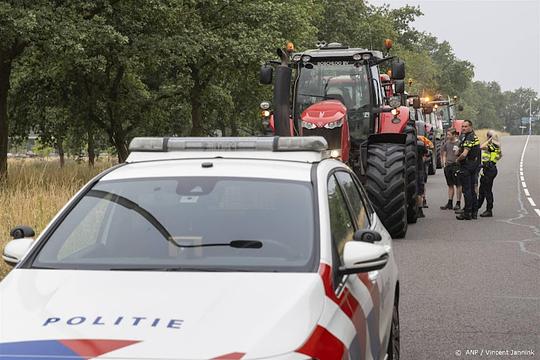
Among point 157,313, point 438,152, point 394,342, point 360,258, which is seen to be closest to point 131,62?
point 438,152

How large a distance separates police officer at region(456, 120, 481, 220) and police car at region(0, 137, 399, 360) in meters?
11.1

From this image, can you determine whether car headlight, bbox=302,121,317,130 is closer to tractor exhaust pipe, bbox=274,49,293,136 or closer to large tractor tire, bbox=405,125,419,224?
tractor exhaust pipe, bbox=274,49,293,136

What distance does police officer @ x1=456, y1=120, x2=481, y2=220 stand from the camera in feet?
51.3

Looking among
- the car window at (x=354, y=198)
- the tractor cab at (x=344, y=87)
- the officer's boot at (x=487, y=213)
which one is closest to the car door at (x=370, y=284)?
the car window at (x=354, y=198)

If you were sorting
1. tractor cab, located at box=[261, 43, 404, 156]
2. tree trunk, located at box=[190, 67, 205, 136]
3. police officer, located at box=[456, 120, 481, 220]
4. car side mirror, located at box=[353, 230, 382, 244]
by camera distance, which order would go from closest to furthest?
car side mirror, located at box=[353, 230, 382, 244]
tractor cab, located at box=[261, 43, 404, 156]
police officer, located at box=[456, 120, 481, 220]
tree trunk, located at box=[190, 67, 205, 136]

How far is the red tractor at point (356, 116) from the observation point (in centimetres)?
1219

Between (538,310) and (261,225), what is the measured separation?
15.3ft

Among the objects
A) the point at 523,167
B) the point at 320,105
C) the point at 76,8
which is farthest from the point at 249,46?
the point at 320,105

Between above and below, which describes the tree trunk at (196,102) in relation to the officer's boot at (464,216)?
above

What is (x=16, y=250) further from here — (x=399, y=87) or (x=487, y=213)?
(x=487, y=213)

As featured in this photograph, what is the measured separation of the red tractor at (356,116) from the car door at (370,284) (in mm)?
6908

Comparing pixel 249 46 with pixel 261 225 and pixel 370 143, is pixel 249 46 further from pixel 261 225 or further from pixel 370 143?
pixel 261 225

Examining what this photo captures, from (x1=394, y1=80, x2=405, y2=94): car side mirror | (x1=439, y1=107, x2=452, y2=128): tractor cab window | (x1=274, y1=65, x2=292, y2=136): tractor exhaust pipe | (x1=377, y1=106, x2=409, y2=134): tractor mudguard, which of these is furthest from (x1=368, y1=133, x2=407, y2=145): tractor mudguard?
(x1=439, y1=107, x2=452, y2=128): tractor cab window

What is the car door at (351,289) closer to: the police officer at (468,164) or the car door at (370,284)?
the car door at (370,284)
